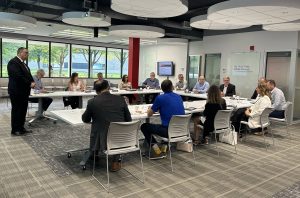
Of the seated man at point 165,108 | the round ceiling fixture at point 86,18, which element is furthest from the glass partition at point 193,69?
the seated man at point 165,108

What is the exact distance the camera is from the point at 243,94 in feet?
28.4

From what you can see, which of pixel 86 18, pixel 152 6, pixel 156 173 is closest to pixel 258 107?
pixel 156 173

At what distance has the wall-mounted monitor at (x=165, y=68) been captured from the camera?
11688 millimetres

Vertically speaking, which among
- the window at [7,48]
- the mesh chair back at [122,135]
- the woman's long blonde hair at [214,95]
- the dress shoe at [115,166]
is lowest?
the dress shoe at [115,166]

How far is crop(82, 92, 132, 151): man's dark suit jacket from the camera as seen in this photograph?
3.16m

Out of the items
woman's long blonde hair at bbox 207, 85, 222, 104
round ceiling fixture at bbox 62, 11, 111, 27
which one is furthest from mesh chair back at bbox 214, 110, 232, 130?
round ceiling fixture at bbox 62, 11, 111, 27

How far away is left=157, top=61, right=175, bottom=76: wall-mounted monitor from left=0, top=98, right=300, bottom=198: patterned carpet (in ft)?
22.9

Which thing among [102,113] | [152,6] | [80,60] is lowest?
[102,113]

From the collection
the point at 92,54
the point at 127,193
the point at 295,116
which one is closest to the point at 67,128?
the point at 127,193

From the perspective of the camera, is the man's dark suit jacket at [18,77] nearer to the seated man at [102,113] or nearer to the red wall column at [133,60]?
the seated man at [102,113]

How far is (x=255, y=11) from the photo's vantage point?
14.6ft

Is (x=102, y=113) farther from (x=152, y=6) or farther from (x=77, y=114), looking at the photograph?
(x=152, y=6)

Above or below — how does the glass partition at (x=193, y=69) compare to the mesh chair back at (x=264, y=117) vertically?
above

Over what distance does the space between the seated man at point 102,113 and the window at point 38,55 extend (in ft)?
34.3
